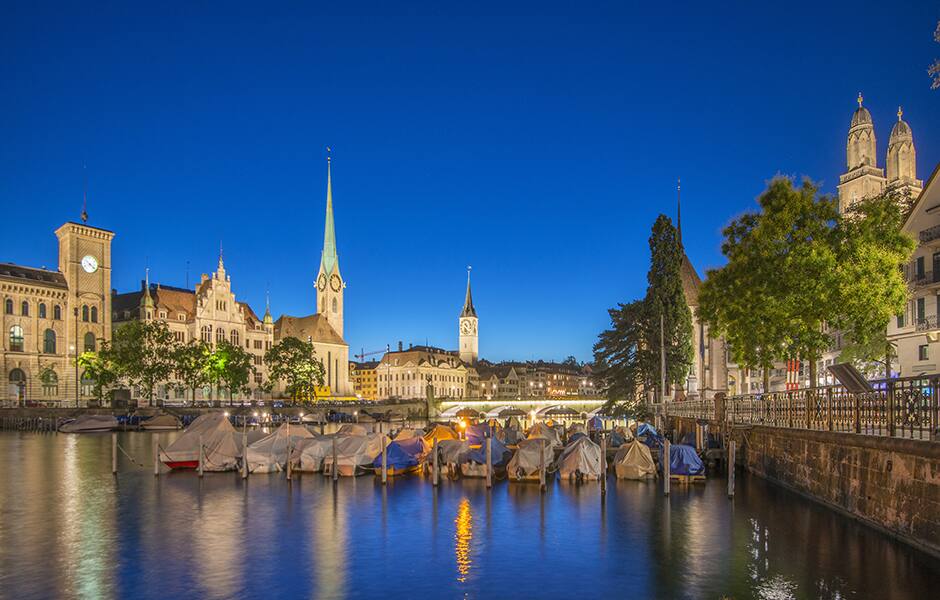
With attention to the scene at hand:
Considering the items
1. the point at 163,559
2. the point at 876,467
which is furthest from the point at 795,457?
the point at 163,559

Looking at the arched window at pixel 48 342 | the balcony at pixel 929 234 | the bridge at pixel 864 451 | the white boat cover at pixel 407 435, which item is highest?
the balcony at pixel 929 234

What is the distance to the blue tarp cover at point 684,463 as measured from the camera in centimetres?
3562

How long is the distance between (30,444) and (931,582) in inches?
2475

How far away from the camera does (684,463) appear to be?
1405 inches

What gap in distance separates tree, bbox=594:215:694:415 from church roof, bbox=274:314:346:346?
321 ft

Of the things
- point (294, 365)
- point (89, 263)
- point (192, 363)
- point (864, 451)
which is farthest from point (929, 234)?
point (89, 263)

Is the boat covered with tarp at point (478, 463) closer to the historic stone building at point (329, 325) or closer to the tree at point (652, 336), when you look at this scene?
the tree at point (652, 336)

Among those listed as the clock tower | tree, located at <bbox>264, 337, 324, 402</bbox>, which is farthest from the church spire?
tree, located at <bbox>264, 337, 324, 402</bbox>

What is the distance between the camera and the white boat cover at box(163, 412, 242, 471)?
132 feet

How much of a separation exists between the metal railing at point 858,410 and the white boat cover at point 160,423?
6070 centimetres

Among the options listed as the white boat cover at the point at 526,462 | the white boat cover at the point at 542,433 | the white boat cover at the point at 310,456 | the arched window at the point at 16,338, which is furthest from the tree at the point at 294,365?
the white boat cover at the point at 526,462

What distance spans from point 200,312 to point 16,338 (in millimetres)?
35124

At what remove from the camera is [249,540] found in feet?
76.2

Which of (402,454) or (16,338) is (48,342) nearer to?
(16,338)
